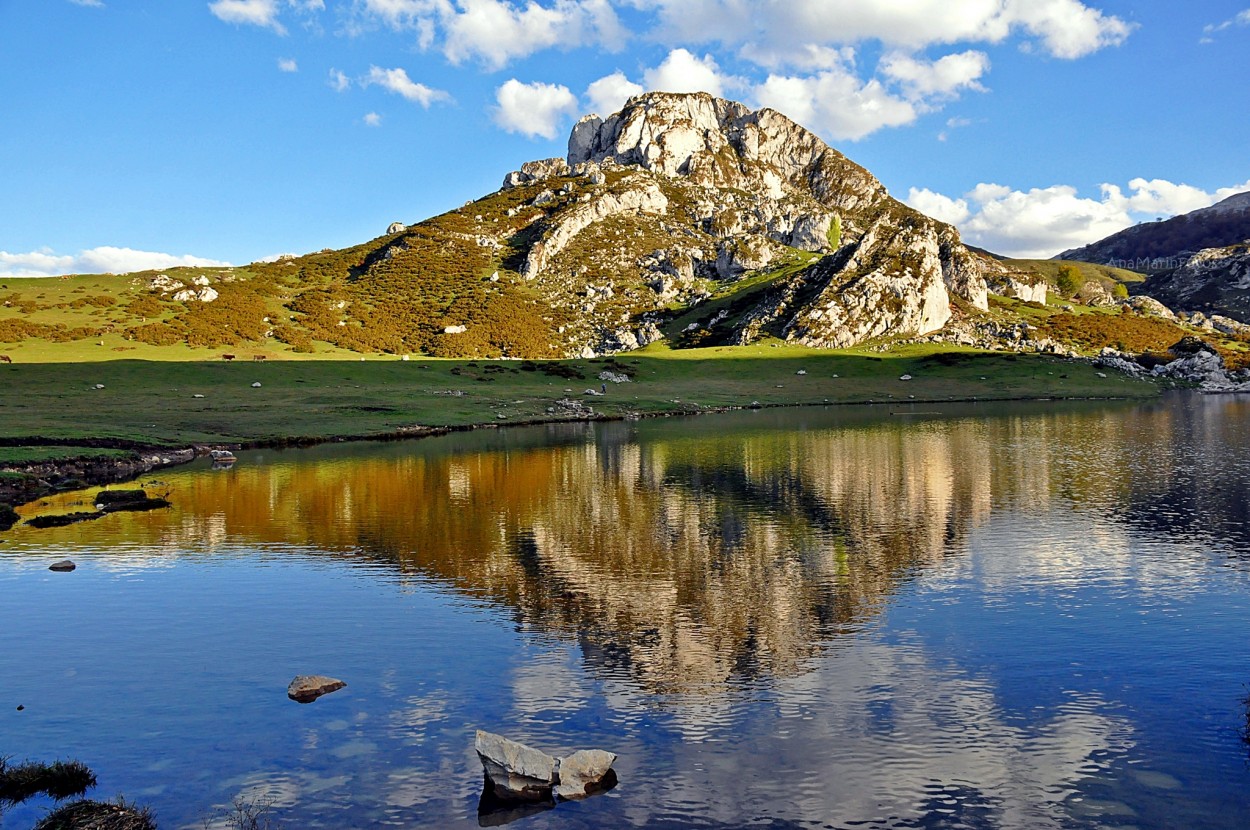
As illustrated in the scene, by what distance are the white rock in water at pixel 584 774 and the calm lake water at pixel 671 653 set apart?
35 cm

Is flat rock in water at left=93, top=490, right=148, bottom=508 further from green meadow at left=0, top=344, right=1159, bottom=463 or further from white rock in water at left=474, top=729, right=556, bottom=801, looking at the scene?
white rock in water at left=474, top=729, right=556, bottom=801

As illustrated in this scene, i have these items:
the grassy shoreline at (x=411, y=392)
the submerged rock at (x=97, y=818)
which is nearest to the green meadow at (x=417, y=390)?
the grassy shoreline at (x=411, y=392)

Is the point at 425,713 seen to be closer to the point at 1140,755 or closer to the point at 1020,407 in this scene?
the point at 1140,755

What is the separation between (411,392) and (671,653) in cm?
11282

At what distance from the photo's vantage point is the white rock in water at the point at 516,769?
15305 millimetres

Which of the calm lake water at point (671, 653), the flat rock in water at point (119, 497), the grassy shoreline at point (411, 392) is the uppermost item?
the grassy shoreline at point (411, 392)

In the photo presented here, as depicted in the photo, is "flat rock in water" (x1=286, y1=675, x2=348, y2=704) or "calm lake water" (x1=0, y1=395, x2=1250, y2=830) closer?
"calm lake water" (x1=0, y1=395, x2=1250, y2=830)

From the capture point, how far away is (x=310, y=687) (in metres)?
20.7

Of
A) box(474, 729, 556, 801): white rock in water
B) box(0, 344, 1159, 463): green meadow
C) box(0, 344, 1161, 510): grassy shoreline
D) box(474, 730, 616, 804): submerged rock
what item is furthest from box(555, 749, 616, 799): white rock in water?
box(0, 344, 1159, 463): green meadow

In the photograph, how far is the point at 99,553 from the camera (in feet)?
125

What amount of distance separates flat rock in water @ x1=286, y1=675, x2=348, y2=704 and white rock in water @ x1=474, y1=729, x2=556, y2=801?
678 centimetres

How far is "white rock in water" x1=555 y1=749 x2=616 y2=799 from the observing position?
50.5 feet

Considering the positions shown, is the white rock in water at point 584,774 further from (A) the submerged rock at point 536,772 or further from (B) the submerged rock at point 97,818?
(B) the submerged rock at point 97,818

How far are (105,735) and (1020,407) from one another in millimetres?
140554
